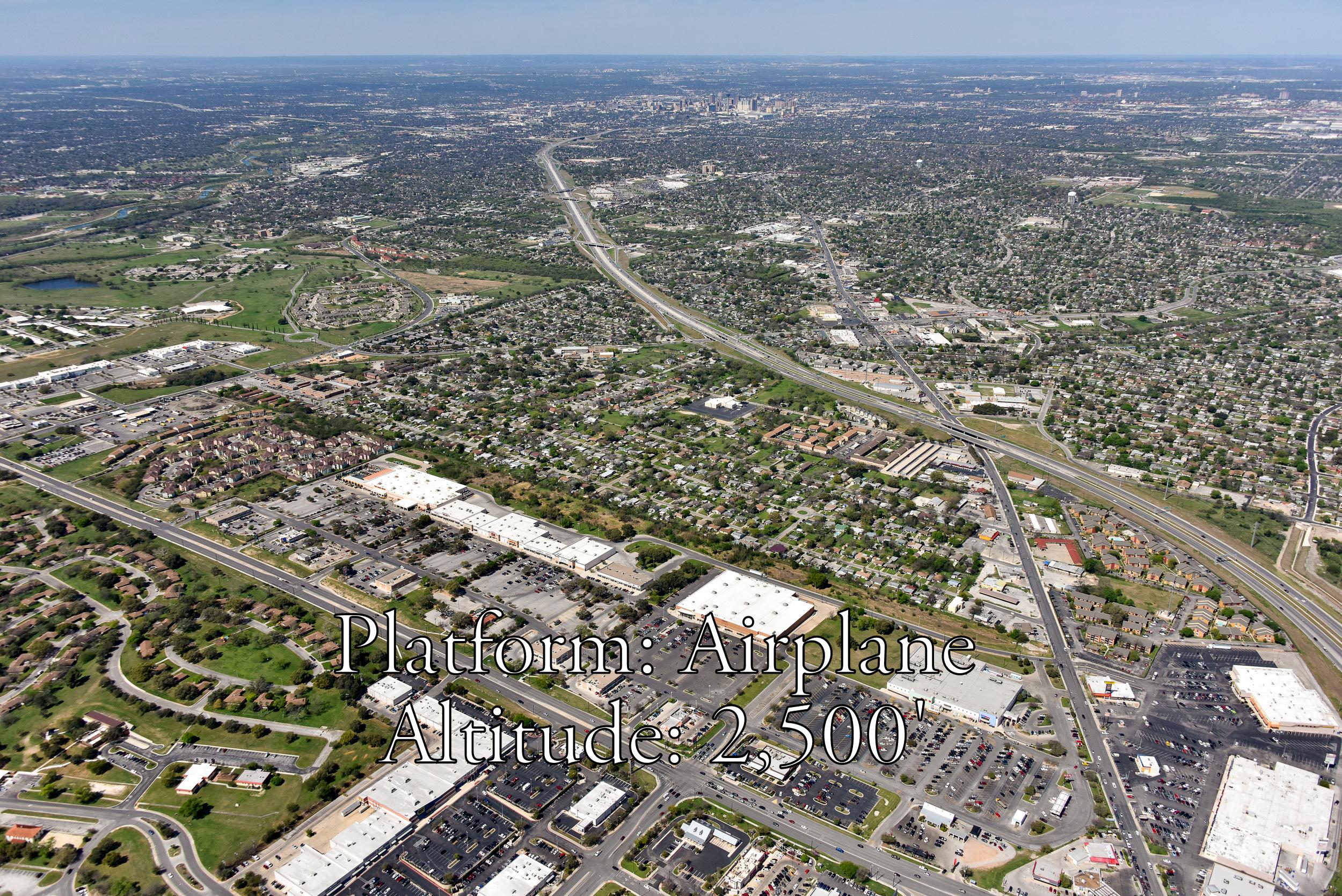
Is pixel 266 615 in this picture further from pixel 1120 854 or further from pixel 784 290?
pixel 784 290

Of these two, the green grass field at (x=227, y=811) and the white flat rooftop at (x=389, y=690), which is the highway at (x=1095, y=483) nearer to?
the white flat rooftop at (x=389, y=690)

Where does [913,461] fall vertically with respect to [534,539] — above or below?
below

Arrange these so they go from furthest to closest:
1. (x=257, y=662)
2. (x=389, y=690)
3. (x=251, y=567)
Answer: (x=251, y=567), (x=257, y=662), (x=389, y=690)

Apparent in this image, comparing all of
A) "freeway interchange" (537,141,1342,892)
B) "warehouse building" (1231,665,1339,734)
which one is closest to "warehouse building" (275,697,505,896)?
"freeway interchange" (537,141,1342,892)

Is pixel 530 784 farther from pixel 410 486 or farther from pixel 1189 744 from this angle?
pixel 410 486

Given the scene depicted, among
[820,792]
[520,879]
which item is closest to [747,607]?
[820,792]

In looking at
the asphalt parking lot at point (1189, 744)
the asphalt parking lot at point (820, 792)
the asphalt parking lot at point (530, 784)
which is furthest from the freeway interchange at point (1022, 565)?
the asphalt parking lot at point (530, 784)
